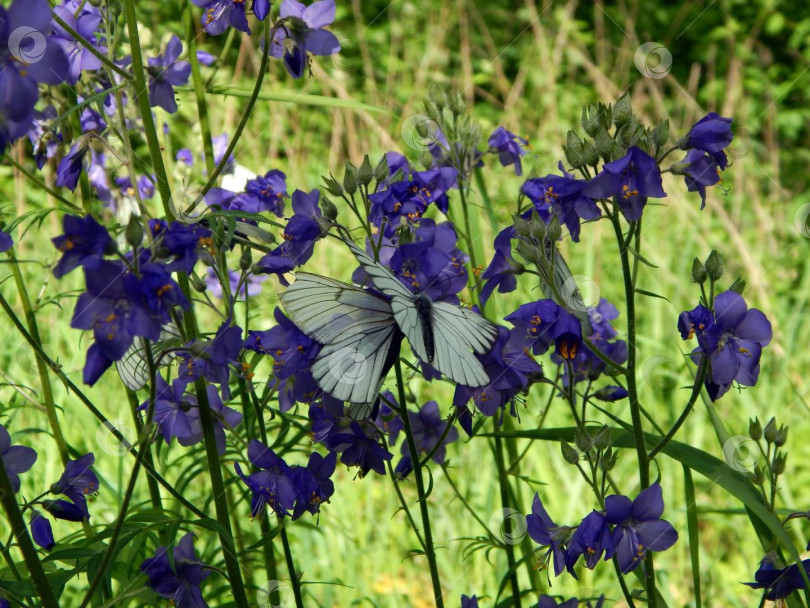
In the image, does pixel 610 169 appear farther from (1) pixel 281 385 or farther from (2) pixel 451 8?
(2) pixel 451 8

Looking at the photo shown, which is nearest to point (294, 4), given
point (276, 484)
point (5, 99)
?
point (5, 99)

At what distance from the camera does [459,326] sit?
55.3 inches

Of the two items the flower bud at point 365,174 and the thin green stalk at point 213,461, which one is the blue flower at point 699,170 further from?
the thin green stalk at point 213,461

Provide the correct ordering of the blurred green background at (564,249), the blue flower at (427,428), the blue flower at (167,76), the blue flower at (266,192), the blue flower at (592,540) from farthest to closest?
1. the blurred green background at (564,249)
2. the blue flower at (266,192)
3. the blue flower at (427,428)
4. the blue flower at (167,76)
5. the blue flower at (592,540)

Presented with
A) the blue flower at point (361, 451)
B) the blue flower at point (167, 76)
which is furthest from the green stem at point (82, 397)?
the blue flower at point (167, 76)

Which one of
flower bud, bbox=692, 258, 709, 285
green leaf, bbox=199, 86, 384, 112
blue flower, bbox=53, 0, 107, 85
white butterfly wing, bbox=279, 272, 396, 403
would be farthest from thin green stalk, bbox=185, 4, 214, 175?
flower bud, bbox=692, 258, 709, 285

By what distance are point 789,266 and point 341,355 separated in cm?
453

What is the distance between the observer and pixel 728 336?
1370 millimetres

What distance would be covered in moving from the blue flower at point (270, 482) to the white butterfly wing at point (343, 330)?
22 centimetres

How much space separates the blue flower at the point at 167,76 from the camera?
1674 mm

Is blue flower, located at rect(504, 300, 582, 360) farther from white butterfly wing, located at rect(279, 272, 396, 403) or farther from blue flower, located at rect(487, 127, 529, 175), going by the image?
blue flower, located at rect(487, 127, 529, 175)

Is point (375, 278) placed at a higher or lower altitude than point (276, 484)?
higher
